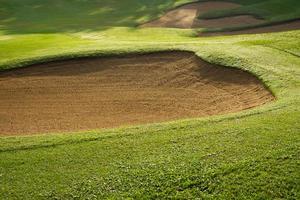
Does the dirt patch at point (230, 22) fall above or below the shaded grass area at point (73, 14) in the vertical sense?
below

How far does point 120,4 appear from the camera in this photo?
38906 millimetres

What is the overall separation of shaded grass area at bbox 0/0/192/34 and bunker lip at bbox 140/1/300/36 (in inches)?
51.9

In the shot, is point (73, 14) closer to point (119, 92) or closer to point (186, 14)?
point (186, 14)

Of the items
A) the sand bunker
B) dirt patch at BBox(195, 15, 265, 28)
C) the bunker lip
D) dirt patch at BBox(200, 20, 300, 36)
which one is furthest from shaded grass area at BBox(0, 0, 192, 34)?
the sand bunker

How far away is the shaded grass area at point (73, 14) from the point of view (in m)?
30.6

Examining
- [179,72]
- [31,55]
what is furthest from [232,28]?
[31,55]

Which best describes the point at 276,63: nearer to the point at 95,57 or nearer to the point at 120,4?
the point at 95,57

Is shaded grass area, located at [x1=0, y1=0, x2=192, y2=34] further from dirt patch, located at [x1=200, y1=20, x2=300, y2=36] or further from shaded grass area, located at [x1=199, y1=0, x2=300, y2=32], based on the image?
dirt patch, located at [x1=200, y1=20, x2=300, y2=36]

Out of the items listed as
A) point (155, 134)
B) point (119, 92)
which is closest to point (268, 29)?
point (119, 92)

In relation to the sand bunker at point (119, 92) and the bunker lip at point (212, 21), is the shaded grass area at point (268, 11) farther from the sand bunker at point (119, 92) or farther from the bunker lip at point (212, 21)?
the sand bunker at point (119, 92)

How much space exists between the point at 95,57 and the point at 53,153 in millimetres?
9777

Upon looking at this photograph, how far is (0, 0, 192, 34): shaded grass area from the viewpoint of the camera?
100 ft

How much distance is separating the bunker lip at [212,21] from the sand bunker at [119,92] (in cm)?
1118

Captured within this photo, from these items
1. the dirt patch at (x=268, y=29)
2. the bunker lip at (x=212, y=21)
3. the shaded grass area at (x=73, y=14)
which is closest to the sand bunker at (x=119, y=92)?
the dirt patch at (x=268, y=29)
